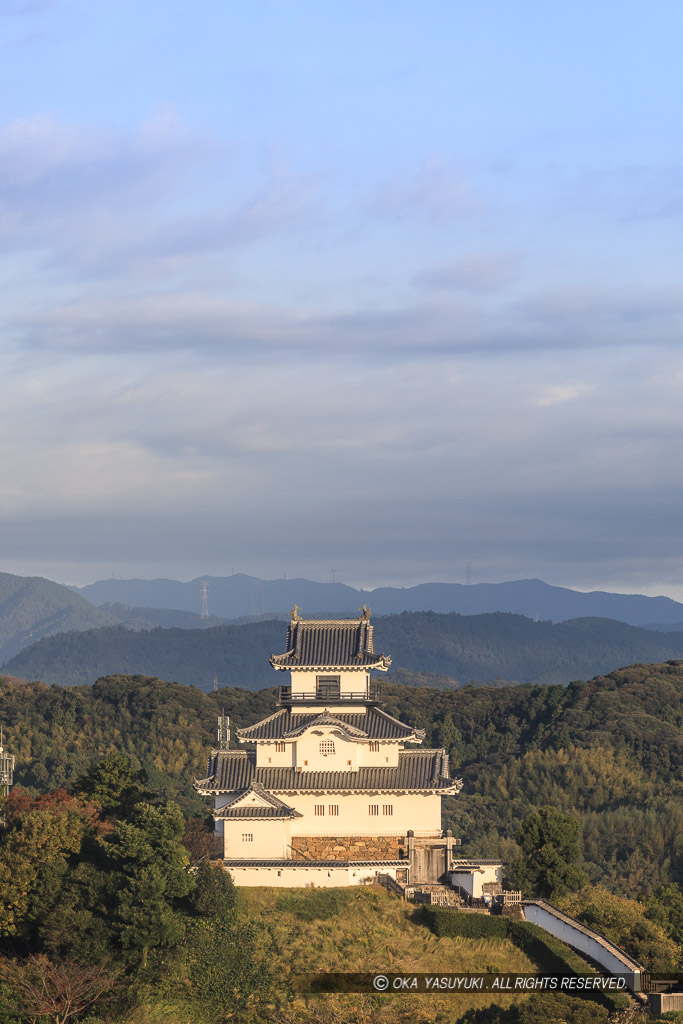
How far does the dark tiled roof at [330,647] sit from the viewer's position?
58.7 meters

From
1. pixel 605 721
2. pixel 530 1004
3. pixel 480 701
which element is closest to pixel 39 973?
pixel 530 1004

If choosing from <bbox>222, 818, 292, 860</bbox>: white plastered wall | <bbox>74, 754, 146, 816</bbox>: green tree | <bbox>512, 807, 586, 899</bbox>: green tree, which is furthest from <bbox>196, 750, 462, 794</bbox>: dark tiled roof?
<bbox>512, 807, 586, 899</bbox>: green tree

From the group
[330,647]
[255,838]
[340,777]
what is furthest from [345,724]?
[255,838]

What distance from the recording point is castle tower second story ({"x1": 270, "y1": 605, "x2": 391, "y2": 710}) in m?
58.5

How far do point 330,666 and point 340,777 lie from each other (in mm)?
4966

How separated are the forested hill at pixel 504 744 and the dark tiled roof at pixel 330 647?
77.7 feet

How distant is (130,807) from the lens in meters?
53.3

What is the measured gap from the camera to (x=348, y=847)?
54.9m

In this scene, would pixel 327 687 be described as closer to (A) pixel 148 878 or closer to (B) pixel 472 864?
(B) pixel 472 864

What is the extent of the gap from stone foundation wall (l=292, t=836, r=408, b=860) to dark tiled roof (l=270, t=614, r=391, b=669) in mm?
7151

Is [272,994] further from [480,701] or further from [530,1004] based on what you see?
[480,701]

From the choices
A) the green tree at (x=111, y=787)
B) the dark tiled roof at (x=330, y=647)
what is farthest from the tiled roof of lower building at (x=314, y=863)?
the dark tiled roof at (x=330, y=647)

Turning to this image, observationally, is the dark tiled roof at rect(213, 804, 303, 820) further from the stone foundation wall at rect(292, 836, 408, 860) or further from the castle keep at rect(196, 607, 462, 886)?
the stone foundation wall at rect(292, 836, 408, 860)

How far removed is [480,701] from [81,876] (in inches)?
3385
